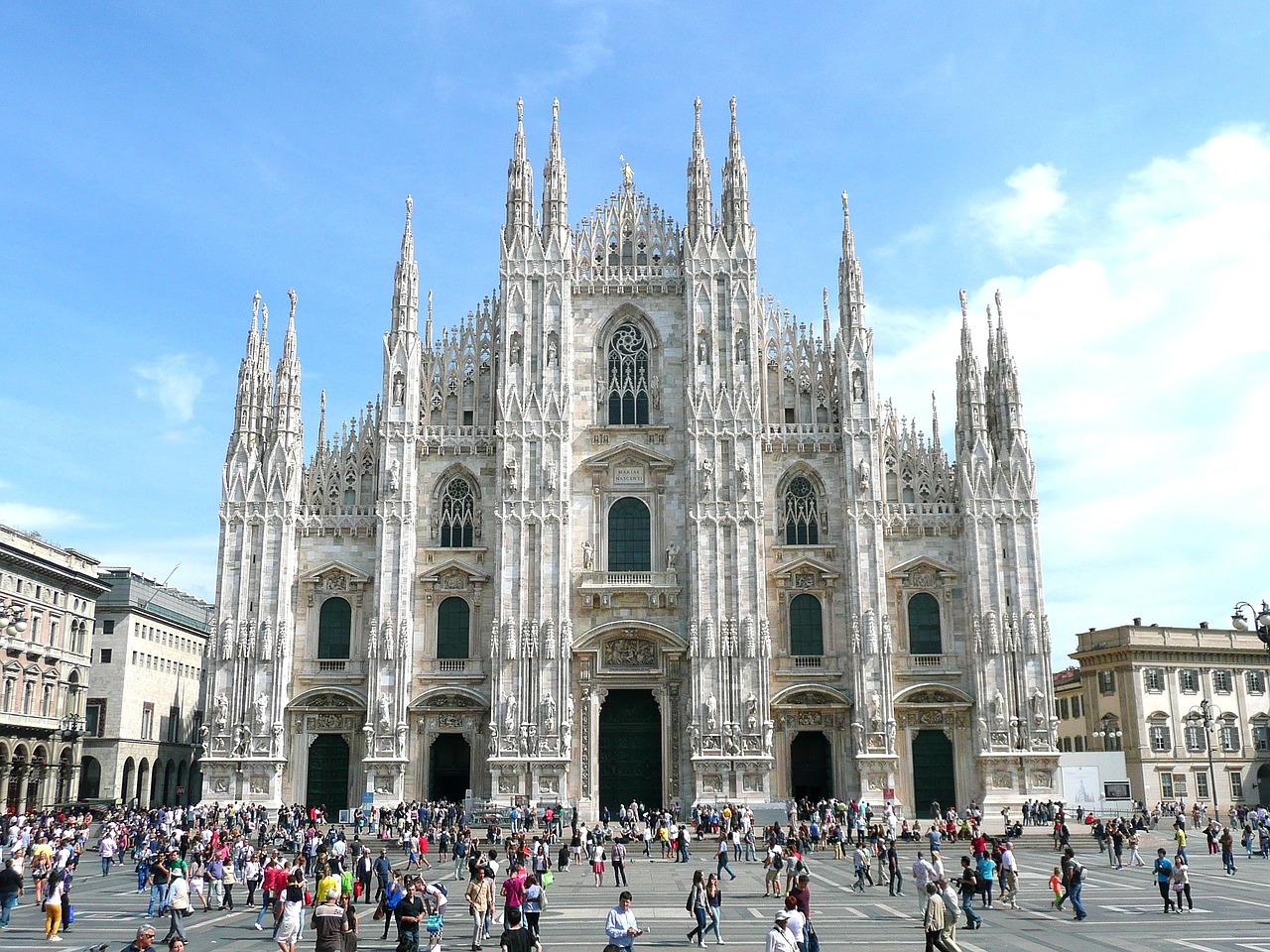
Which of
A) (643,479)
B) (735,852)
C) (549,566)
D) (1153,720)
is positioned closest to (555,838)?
(735,852)

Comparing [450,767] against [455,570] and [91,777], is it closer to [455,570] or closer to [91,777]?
[455,570]

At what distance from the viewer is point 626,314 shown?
52625mm

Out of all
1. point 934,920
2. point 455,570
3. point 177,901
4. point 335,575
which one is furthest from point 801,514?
point 177,901

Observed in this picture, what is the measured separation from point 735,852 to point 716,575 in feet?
40.6

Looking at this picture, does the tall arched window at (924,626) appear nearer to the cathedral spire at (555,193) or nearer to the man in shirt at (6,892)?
the cathedral spire at (555,193)

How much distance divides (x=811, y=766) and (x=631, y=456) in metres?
14.5

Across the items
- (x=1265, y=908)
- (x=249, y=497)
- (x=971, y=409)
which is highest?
(x=971, y=409)

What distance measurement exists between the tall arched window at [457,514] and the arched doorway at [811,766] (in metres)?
15.7

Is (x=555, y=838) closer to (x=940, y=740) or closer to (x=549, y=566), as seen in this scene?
(x=549, y=566)

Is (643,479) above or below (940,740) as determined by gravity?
above

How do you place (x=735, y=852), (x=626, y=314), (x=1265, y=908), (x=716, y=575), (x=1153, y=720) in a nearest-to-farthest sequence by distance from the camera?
1. (x=1265, y=908)
2. (x=735, y=852)
3. (x=716, y=575)
4. (x=626, y=314)
5. (x=1153, y=720)

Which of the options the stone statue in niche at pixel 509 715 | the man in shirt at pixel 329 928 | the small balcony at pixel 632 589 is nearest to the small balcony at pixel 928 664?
→ the small balcony at pixel 632 589

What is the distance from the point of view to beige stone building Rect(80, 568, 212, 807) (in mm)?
70375

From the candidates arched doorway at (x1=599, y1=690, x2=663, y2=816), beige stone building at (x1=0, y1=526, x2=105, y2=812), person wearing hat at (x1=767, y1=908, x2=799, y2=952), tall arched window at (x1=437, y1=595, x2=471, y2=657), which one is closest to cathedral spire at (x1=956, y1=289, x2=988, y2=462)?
arched doorway at (x1=599, y1=690, x2=663, y2=816)
